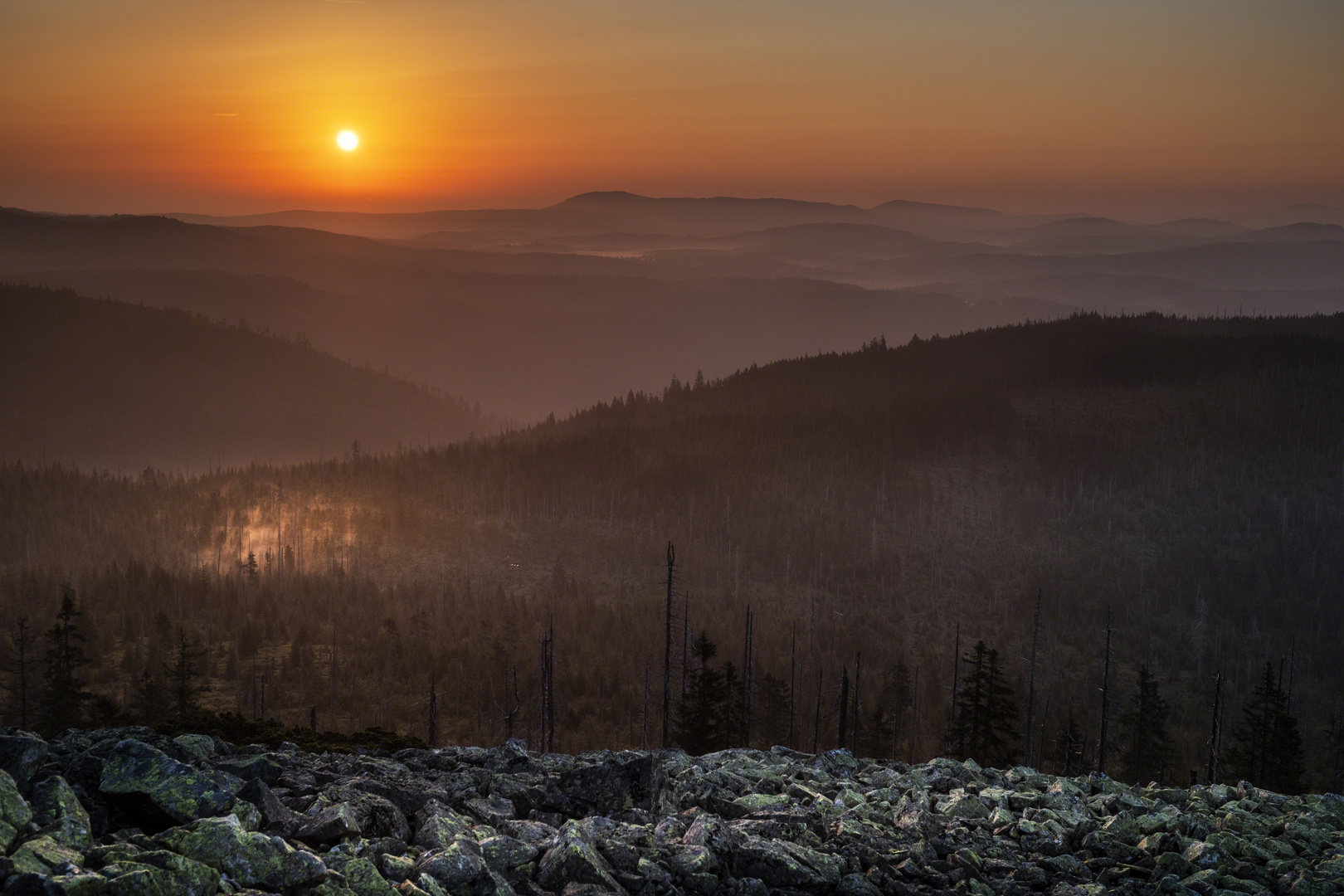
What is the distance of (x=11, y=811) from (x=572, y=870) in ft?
41.3

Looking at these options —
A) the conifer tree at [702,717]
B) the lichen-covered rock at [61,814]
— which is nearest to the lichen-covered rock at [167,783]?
the lichen-covered rock at [61,814]

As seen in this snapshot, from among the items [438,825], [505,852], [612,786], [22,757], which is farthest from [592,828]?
[22,757]

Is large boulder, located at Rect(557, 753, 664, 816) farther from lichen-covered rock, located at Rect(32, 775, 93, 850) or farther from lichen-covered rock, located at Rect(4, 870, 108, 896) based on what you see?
lichen-covered rock, located at Rect(4, 870, 108, 896)

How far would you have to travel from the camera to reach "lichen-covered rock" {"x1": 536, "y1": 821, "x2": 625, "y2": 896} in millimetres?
24594

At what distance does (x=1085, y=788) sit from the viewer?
38.9 metres

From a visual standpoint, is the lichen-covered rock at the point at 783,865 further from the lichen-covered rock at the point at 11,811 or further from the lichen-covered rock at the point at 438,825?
the lichen-covered rock at the point at 11,811

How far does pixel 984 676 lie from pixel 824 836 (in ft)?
195

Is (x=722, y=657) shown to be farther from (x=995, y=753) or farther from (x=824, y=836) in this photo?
(x=824, y=836)

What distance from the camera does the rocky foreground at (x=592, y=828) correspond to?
69.7 ft

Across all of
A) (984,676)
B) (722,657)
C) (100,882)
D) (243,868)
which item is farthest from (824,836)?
(722,657)

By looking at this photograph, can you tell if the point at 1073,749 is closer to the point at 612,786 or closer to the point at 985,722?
the point at 985,722

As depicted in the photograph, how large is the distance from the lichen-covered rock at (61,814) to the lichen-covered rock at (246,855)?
5.20 ft

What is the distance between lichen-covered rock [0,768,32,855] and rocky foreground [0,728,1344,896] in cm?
5

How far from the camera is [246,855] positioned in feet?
69.2
